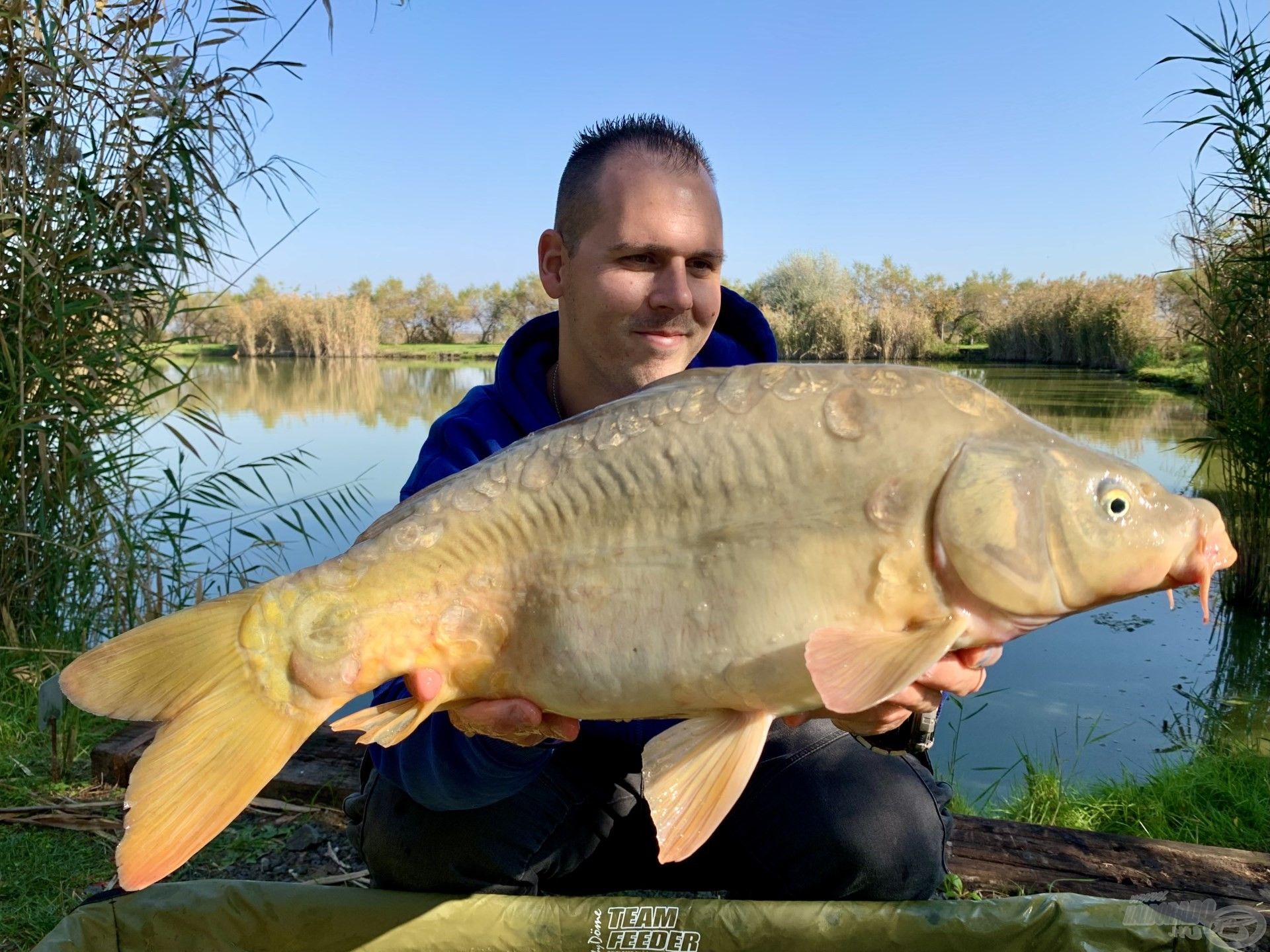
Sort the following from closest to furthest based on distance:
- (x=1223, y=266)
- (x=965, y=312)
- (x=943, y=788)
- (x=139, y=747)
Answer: (x=943, y=788) → (x=139, y=747) → (x=1223, y=266) → (x=965, y=312)

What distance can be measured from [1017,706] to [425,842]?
269cm

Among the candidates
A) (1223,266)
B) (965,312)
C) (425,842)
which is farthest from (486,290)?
(425,842)

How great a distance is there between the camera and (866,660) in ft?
2.92

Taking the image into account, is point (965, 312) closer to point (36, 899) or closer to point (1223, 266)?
point (1223, 266)

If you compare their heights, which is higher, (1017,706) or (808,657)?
(808,657)

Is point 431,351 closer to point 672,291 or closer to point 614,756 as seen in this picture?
point 672,291

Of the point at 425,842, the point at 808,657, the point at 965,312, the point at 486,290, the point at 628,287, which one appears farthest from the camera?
the point at 486,290

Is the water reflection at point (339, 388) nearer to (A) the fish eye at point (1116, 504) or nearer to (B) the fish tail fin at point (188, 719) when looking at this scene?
(B) the fish tail fin at point (188, 719)

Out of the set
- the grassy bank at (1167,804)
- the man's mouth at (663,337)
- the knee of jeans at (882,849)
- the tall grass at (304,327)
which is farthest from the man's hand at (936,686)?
the tall grass at (304,327)

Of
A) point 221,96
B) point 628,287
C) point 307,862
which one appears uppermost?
point 221,96

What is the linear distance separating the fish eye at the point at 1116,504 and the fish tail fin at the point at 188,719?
0.82 m

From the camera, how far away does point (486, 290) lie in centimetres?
3591

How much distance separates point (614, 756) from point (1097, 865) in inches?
35.1

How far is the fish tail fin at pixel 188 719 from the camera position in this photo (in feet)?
2.92
